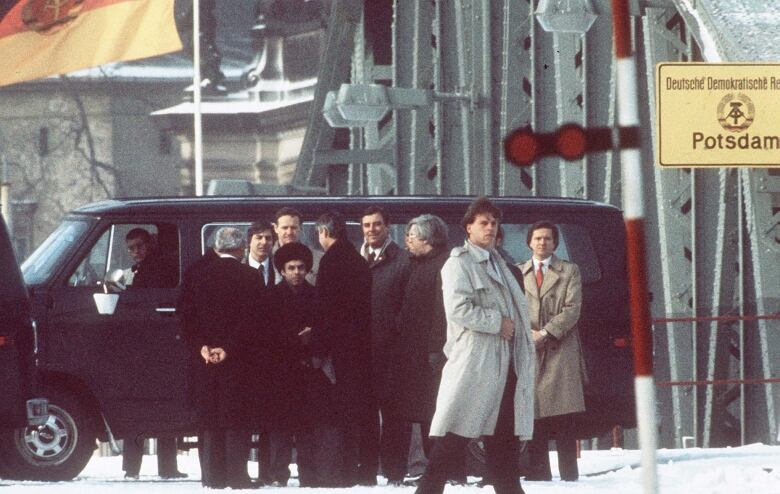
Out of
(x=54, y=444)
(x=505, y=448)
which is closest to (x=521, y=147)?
(x=505, y=448)

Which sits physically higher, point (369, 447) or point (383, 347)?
point (383, 347)

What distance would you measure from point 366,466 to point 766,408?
16.0 feet

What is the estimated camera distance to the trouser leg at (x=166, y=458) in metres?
15.6

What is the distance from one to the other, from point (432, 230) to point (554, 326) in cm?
101

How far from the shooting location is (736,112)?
15.6 m

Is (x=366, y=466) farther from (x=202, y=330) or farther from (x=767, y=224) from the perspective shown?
(x=767, y=224)

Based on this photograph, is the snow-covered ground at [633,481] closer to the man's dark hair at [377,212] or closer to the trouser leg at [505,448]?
the trouser leg at [505,448]

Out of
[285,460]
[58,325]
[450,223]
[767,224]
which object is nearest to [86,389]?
[58,325]

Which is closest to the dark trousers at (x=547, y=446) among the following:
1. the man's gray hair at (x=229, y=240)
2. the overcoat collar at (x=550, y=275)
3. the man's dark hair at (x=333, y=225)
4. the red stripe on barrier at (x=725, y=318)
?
the overcoat collar at (x=550, y=275)

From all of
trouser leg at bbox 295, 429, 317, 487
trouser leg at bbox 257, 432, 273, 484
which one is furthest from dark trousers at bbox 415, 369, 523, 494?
trouser leg at bbox 257, 432, 273, 484

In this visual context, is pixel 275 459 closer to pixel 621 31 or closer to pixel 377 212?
pixel 377 212

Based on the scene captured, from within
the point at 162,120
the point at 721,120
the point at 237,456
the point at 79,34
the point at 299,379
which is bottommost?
the point at 237,456

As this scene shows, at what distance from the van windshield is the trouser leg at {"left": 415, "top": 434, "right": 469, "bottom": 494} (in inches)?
154

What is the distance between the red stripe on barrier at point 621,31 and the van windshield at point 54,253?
6.92 meters
